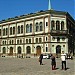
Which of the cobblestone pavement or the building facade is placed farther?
the building facade

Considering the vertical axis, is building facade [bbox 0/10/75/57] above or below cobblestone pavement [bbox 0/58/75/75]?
above

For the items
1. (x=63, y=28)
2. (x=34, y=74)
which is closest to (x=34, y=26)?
(x=63, y=28)

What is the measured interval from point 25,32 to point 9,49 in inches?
406

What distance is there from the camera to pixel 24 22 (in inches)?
3041

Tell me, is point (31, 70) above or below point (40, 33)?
below

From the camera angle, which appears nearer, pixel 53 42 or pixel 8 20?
pixel 53 42

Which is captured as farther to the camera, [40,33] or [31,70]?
[40,33]

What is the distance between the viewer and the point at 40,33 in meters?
71.6

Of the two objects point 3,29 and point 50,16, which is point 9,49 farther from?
point 50,16

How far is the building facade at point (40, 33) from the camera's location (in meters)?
69.2

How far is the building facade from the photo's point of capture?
69.2 metres

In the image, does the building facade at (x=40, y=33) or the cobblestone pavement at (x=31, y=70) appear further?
the building facade at (x=40, y=33)

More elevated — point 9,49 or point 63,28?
point 63,28

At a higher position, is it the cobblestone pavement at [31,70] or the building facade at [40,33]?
the building facade at [40,33]
